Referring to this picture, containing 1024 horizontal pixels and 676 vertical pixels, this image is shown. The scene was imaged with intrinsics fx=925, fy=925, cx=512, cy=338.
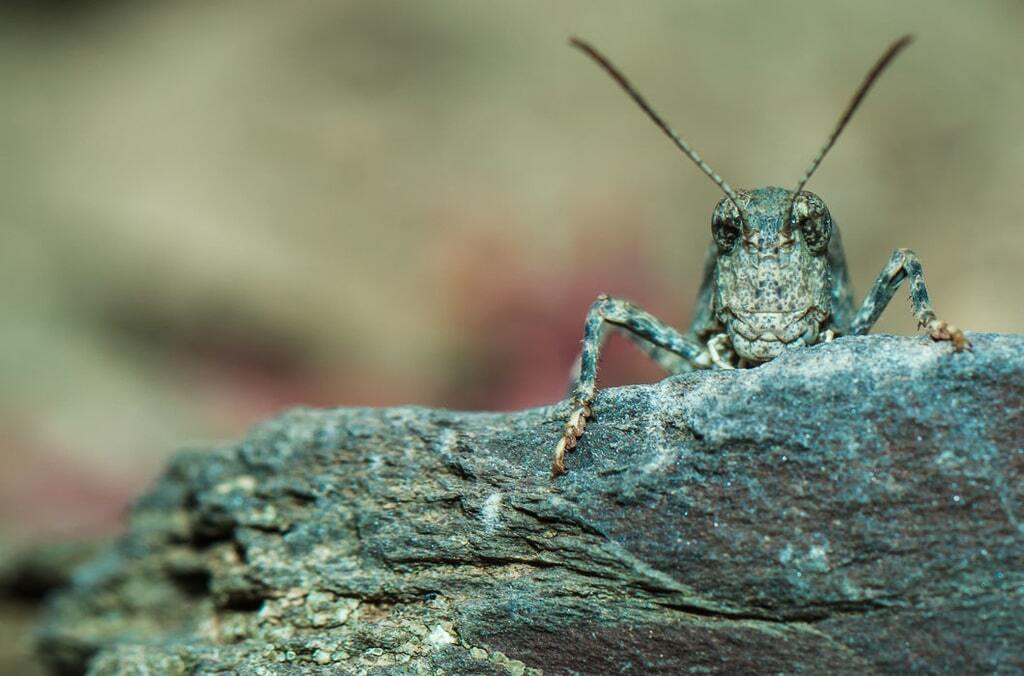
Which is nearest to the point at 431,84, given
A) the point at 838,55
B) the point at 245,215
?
the point at 245,215

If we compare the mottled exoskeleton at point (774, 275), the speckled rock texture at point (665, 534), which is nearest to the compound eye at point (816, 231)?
the mottled exoskeleton at point (774, 275)

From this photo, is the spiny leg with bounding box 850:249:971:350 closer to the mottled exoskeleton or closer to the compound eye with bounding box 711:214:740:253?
the mottled exoskeleton

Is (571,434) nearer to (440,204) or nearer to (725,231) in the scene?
(725,231)

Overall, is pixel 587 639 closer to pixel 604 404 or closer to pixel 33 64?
pixel 604 404

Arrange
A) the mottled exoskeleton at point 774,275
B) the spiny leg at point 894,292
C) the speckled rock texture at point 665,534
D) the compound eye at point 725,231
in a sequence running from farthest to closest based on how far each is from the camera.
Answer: the compound eye at point 725,231
the mottled exoskeleton at point 774,275
the spiny leg at point 894,292
the speckled rock texture at point 665,534

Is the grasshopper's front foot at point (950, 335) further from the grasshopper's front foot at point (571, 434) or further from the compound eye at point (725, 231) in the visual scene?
the grasshopper's front foot at point (571, 434)

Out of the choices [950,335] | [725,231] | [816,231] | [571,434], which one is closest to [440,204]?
[725,231]
